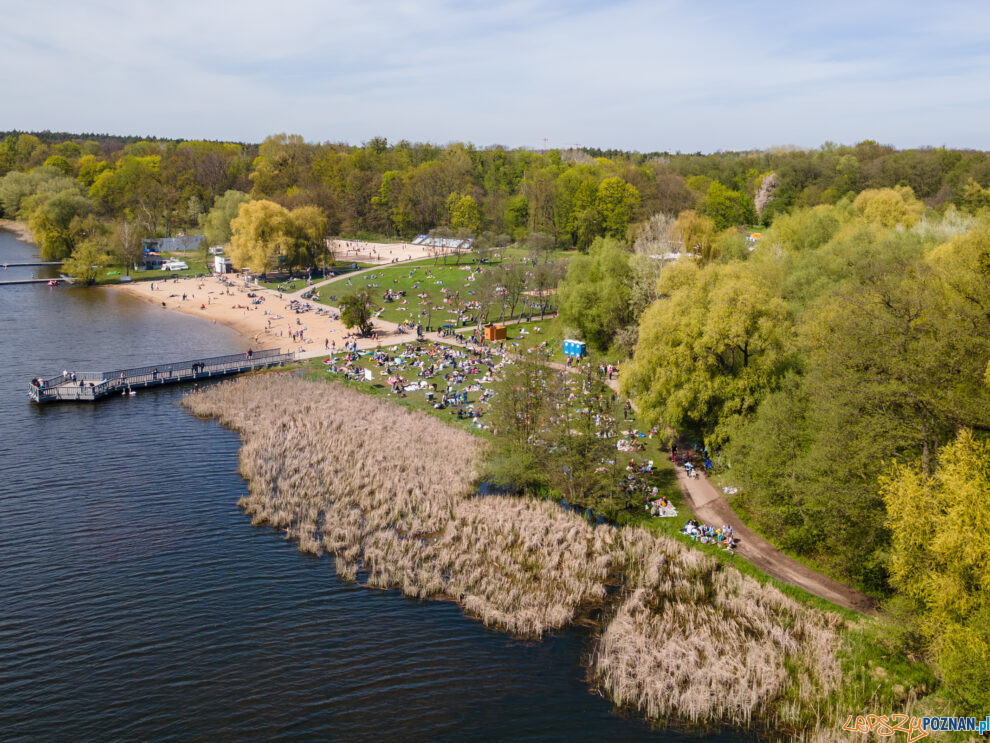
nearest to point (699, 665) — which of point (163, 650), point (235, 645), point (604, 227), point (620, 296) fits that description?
point (235, 645)

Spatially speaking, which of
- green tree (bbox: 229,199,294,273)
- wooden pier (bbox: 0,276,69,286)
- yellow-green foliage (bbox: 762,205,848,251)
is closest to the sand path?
green tree (bbox: 229,199,294,273)

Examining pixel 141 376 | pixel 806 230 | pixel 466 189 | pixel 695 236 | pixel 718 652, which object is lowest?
pixel 718 652

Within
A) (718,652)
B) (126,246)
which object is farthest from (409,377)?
(126,246)

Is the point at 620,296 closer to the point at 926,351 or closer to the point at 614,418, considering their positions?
the point at 614,418

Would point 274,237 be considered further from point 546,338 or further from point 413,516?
point 413,516

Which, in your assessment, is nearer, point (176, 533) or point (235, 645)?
point (235, 645)

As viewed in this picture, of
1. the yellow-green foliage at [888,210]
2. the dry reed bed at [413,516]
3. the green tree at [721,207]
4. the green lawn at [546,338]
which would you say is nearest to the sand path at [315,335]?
the green lawn at [546,338]
